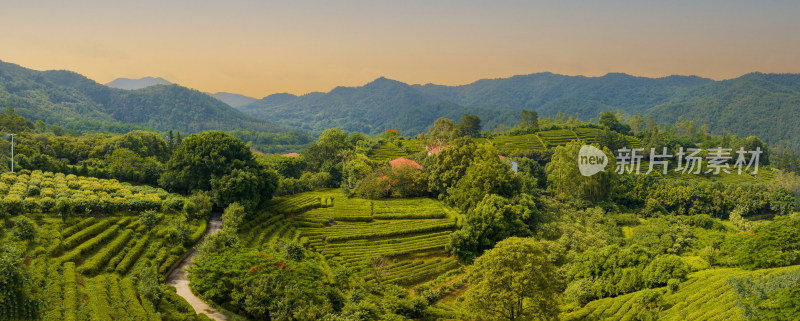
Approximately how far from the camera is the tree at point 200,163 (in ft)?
131

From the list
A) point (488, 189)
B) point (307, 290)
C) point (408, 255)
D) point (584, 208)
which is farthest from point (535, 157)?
point (307, 290)

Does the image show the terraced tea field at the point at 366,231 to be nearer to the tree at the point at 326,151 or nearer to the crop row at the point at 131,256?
the crop row at the point at 131,256

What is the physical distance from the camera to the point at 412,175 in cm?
5344

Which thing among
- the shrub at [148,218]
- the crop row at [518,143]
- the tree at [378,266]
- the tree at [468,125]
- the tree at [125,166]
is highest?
the tree at [468,125]

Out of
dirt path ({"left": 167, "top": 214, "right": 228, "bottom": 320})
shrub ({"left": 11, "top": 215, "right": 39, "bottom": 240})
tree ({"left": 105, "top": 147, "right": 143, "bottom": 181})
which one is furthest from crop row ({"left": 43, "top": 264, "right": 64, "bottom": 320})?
tree ({"left": 105, "top": 147, "right": 143, "bottom": 181})

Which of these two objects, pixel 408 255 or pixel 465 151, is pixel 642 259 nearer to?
pixel 408 255

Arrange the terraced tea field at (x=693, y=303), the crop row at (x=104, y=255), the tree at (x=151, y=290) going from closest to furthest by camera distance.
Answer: the tree at (x=151, y=290), the terraced tea field at (x=693, y=303), the crop row at (x=104, y=255)

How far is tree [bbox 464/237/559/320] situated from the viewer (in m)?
21.2

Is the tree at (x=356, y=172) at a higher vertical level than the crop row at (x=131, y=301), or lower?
higher

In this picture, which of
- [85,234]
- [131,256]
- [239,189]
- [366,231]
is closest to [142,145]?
[239,189]

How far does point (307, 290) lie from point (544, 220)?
1227 inches

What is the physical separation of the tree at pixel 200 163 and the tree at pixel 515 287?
27807 mm

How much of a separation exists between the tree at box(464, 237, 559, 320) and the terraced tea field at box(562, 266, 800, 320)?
3718 millimetres

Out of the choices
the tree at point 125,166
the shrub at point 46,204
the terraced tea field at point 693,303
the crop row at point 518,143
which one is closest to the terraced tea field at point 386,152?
the crop row at point 518,143
